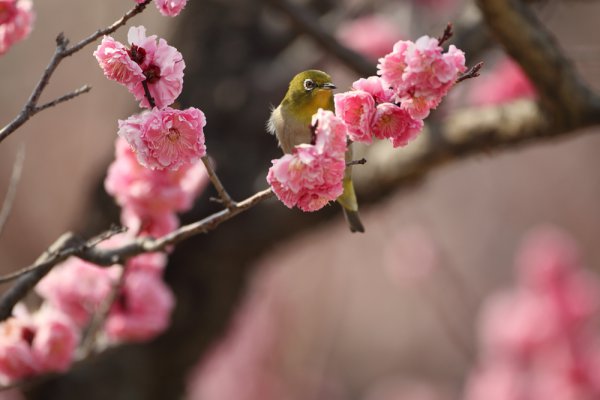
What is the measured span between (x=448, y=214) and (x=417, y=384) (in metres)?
1.46

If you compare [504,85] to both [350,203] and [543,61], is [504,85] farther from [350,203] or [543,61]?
[350,203]

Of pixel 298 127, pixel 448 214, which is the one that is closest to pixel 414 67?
pixel 298 127

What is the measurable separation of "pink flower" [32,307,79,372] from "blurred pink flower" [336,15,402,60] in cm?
170

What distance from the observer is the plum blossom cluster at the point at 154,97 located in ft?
3.09

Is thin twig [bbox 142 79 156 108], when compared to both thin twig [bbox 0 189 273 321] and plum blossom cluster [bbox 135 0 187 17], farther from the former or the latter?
thin twig [bbox 0 189 273 321]

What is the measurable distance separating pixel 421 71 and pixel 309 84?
25 centimetres

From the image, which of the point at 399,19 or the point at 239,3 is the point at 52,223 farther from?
the point at 399,19

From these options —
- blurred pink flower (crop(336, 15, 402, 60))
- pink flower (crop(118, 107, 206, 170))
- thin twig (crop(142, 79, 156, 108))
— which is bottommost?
blurred pink flower (crop(336, 15, 402, 60))

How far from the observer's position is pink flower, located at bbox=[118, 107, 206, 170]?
946mm

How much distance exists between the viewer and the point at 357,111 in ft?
3.18

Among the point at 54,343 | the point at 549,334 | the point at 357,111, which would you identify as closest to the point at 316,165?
the point at 357,111

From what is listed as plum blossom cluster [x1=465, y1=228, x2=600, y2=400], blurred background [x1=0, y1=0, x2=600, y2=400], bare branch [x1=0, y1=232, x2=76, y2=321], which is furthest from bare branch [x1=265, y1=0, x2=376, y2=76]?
plum blossom cluster [x1=465, y1=228, x2=600, y2=400]

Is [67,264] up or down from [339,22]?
up

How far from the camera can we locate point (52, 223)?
486 centimetres
